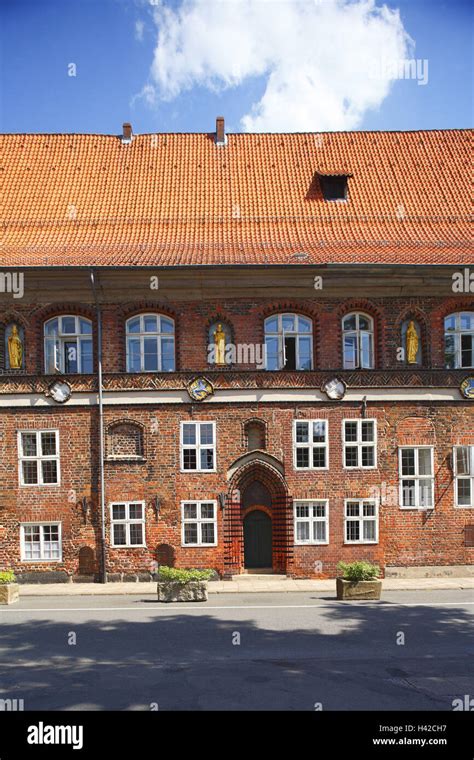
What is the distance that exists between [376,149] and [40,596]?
18.9 meters

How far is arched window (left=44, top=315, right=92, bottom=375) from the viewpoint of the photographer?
2169 centimetres

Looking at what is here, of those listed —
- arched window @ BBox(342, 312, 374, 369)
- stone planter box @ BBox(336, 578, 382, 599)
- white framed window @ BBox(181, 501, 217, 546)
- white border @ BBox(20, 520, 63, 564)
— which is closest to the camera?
stone planter box @ BBox(336, 578, 382, 599)

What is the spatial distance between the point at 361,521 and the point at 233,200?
11.2m

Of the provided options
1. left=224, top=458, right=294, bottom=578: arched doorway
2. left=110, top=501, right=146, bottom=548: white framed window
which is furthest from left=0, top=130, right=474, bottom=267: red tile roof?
left=110, top=501, right=146, bottom=548: white framed window

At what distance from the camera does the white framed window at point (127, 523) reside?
21.2 metres

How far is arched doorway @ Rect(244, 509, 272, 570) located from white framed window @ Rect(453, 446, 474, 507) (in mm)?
5749

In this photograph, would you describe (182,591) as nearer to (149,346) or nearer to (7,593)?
(7,593)

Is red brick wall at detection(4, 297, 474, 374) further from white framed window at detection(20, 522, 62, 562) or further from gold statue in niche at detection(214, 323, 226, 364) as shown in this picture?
white framed window at detection(20, 522, 62, 562)

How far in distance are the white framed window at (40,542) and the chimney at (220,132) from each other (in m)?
14.8

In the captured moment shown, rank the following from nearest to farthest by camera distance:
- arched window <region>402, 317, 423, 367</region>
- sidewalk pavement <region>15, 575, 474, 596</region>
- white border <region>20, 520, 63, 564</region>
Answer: sidewalk pavement <region>15, 575, 474, 596</region>, white border <region>20, 520, 63, 564</region>, arched window <region>402, 317, 423, 367</region>

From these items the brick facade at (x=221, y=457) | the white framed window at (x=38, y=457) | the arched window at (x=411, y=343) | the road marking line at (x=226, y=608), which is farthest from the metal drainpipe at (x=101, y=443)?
the arched window at (x=411, y=343)

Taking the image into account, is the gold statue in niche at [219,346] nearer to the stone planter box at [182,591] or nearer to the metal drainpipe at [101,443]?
the metal drainpipe at [101,443]

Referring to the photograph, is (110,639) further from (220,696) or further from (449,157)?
(449,157)

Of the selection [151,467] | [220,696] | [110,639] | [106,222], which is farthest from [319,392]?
[220,696]
